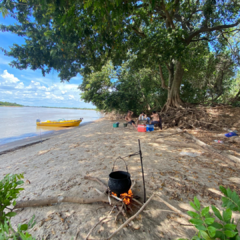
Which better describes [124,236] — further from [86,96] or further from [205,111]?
[86,96]

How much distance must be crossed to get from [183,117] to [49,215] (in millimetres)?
10323

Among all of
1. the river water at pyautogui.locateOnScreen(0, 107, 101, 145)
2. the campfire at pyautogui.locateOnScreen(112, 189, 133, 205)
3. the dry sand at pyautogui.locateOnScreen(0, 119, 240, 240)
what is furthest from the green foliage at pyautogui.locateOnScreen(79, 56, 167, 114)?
the campfire at pyautogui.locateOnScreen(112, 189, 133, 205)

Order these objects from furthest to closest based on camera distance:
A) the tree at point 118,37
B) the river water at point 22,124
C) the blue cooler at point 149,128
Result: the river water at point 22,124 < the blue cooler at point 149,128 < the tree at point 118,37

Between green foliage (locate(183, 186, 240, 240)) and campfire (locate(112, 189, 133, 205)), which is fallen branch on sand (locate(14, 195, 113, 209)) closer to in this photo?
campfire (locate(112, 189, 133, 205))

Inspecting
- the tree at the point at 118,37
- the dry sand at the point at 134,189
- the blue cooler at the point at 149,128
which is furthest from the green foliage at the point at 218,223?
the blue cooler at the point at 149,128

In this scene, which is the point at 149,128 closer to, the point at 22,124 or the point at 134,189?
the point at 134,189

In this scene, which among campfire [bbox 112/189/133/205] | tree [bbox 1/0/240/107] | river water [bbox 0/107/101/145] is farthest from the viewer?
river water [bbox 0/107/101/145]

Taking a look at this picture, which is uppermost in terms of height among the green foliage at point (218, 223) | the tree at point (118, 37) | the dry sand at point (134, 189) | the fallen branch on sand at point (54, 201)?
the tree at point (118, 37)

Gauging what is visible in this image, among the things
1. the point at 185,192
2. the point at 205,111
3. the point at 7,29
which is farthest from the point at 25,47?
the point at 205,111

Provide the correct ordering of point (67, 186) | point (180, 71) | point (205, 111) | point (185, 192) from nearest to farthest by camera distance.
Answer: point (185, 192) < point (67, 186) < point (205, 111) < point (180, 71)

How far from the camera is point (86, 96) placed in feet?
64.3

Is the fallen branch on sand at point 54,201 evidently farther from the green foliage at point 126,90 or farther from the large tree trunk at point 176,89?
the green foliage at point 126,90

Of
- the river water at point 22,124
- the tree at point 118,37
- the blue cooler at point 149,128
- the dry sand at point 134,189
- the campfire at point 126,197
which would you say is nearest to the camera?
the dry sand at point 134,189

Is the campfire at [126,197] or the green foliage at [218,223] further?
the campfire at [126,197]
